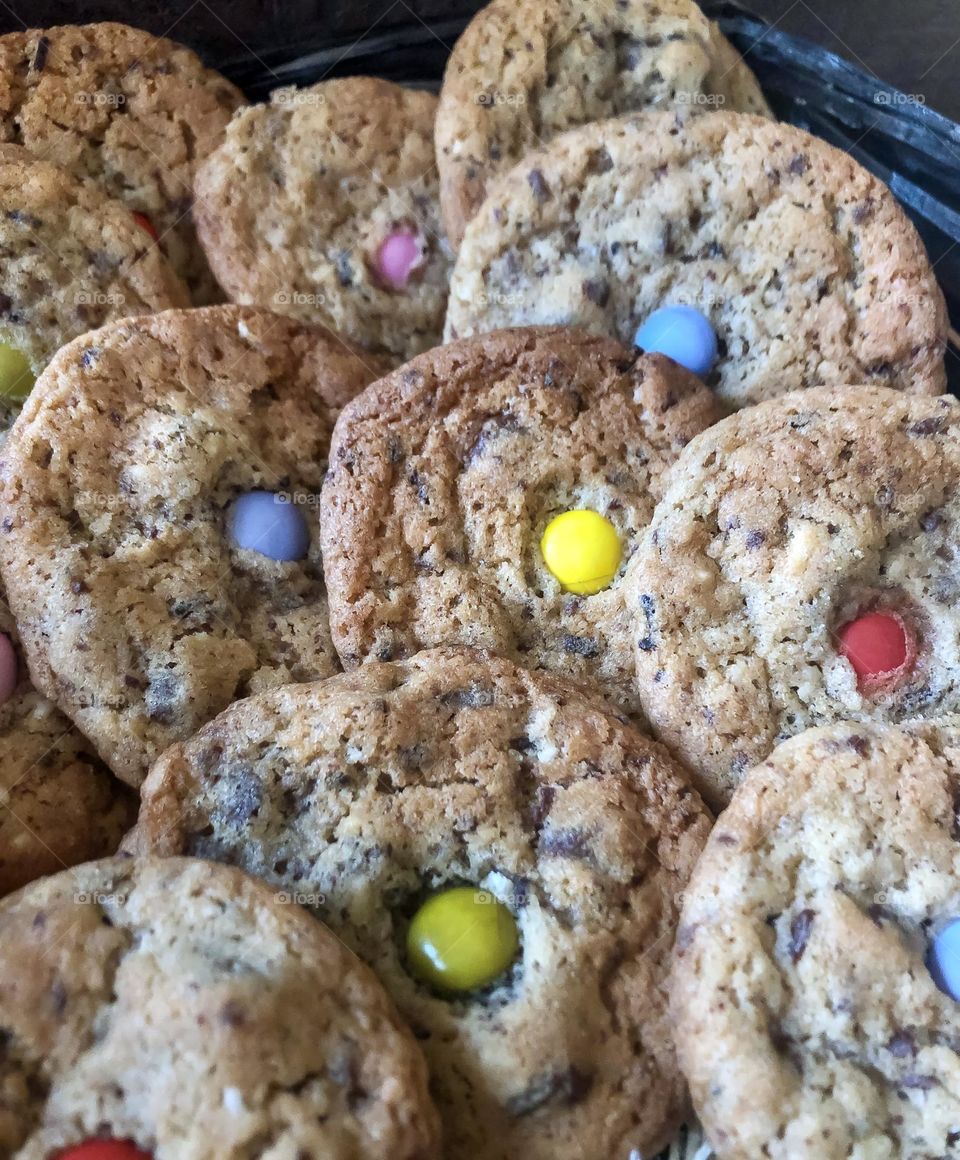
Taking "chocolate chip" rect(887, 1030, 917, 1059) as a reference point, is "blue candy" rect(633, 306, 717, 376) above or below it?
above

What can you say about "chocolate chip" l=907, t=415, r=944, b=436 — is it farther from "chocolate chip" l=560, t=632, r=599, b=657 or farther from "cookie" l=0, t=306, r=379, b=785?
"cookie" l=0, t=306, r=379, b=785

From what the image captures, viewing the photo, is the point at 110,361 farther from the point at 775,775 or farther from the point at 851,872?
the point at 851,872

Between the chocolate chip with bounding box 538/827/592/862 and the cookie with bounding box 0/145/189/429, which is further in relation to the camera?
the cookie with bounding box 0/145/189/429

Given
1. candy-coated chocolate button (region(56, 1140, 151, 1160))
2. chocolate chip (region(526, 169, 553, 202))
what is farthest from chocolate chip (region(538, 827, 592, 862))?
chocolate chip (region(526, 169, 553, 202))

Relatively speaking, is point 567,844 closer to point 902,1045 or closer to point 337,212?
point 902,1045

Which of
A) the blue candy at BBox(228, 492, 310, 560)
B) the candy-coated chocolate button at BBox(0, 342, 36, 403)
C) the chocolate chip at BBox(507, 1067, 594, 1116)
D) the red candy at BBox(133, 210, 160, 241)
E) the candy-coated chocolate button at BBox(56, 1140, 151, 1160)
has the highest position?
the red candy at BBox(133, 210, 160, 241)

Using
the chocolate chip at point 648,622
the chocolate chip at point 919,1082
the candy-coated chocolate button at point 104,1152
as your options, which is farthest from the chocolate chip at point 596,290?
the candy-coated chocolate button at point 104,1152

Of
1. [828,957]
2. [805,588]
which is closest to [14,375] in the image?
[805,588]
